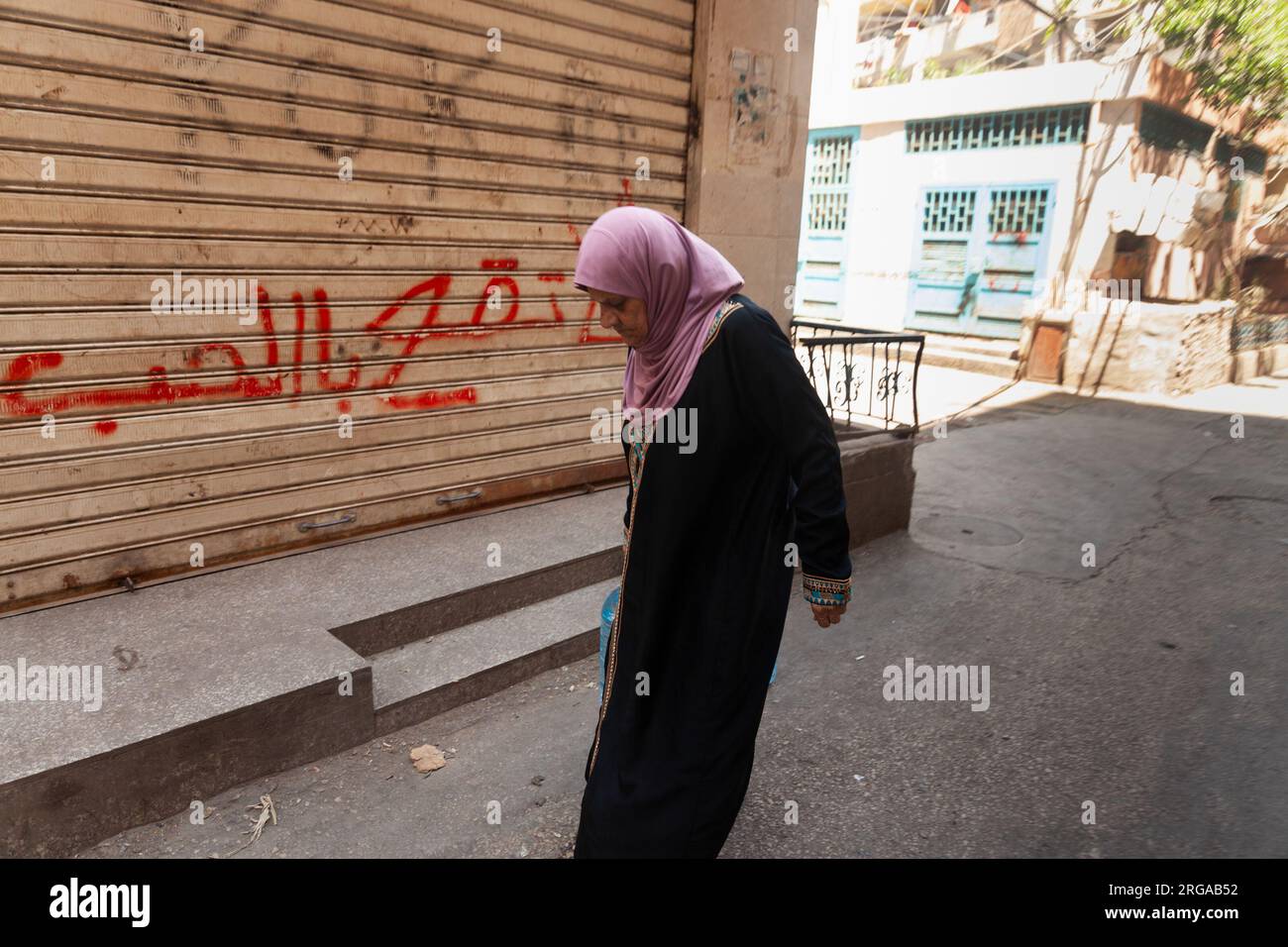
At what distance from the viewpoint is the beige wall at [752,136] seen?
6.24m

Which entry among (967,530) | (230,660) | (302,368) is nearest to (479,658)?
(230,660)

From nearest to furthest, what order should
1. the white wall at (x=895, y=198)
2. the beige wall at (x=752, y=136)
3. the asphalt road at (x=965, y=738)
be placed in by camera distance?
the asphalt road at (x=965, y=738), the beige wall at (x=752, y=136), the white wall at (x=895, y=198)

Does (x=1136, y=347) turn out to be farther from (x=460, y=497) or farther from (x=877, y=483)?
(x=460, y=497)

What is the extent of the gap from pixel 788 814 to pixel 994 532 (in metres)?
4.24

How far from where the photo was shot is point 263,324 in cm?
443

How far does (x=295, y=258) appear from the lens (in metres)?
4.48

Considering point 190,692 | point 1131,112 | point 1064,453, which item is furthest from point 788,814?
point 1131,112

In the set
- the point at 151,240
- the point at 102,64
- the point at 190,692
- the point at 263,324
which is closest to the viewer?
the point at 190,692

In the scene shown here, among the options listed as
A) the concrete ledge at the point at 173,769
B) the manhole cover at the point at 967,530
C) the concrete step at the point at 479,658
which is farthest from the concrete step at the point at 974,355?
the concrete ledge at the point at 173,769

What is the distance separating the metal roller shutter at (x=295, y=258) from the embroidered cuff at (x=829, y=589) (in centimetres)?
326

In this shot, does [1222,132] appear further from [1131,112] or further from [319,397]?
[319,397]

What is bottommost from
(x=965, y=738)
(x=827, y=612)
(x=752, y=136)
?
(x=965, y=738)

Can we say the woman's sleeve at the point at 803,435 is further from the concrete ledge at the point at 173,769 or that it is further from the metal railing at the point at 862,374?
the concrete ledge at the point at 173,769

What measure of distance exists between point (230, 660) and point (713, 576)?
218cm
